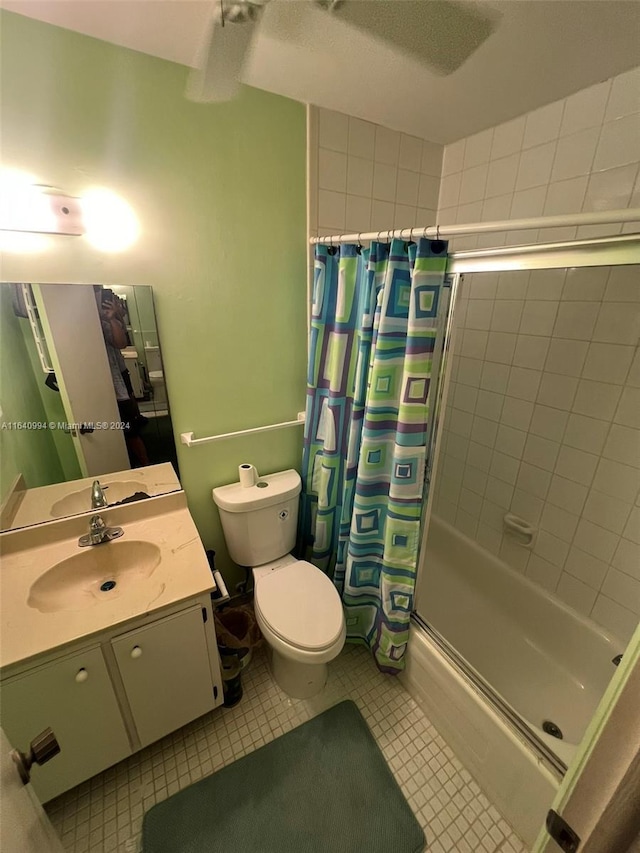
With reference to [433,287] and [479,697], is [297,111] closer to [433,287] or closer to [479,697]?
[433,287]

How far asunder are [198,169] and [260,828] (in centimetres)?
226

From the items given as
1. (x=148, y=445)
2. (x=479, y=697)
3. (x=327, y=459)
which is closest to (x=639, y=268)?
(x=327, y=459)

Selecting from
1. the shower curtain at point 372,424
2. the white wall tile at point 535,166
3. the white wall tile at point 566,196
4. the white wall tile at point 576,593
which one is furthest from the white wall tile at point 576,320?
the white wall tile at point 576,593

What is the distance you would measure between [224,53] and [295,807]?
242 cm

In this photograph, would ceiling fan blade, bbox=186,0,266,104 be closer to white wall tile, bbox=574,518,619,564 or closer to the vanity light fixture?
the vanity light fixture

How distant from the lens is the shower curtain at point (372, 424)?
1.15 m

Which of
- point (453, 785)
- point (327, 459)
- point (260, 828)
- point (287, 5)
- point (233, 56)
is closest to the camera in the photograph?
point (287, 5)

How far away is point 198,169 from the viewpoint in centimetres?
123

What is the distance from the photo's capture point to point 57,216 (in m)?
1.08

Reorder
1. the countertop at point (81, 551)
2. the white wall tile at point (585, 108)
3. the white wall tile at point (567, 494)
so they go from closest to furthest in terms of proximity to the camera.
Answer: the countertop at point (81, 551) → the white wall tile at point (585, 108) → the white wall tile at point (567, 494)

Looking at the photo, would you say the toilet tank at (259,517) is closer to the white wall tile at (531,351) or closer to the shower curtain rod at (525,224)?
the shower curtain rod at (525,224)

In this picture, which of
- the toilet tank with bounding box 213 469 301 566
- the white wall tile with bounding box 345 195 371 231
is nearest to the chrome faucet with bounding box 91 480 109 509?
the toilet tank with bounding box 213 469 301 566

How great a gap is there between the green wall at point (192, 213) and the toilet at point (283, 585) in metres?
0.17

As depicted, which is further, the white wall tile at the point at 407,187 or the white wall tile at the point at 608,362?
the white wall tile at the point at 407,187
